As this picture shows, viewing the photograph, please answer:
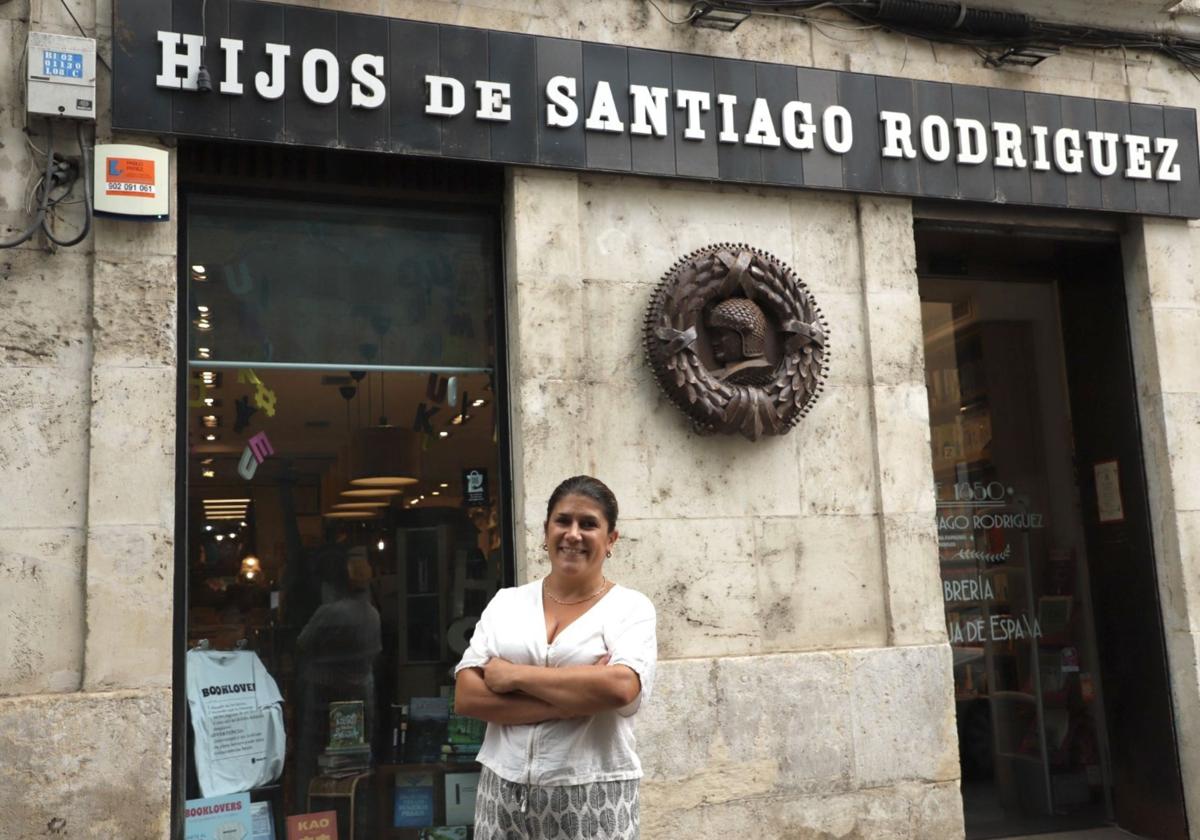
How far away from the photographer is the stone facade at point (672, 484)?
5.35 meters

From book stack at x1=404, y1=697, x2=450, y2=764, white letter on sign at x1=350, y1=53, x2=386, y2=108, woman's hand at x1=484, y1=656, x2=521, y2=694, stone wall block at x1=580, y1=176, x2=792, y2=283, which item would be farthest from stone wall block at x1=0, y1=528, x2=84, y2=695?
stone wall block at x1=580, y1=176, x2=792, y2=283

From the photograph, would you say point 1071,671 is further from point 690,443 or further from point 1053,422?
point 690,443

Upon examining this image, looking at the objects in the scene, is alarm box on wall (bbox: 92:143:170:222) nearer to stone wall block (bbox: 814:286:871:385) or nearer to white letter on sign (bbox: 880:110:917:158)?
stone wall block (bbox: 814:286:871:385)

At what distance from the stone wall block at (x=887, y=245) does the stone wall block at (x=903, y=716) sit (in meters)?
2.13

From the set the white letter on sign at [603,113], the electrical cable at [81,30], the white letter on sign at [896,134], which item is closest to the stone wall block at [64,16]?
the electrical cable at [81,30]

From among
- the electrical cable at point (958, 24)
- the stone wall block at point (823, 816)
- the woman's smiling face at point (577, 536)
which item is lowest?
the stone wall block at point (823, 816)

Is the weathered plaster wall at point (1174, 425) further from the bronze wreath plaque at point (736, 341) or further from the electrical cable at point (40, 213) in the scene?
the electrical cable at point (40, 213)

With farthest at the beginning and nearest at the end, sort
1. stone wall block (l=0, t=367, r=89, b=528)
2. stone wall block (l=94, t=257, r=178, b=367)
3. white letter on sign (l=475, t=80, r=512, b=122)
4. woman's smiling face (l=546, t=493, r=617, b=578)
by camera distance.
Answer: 1. white letter on sign (l=475, t=80, r=512, b=122)
2. stone wall block (l=94, t=257, r=178, b=367)
3. stone wall block (l=0, t=367, r=89, b=528)
4. woman's smiling face (l=546, t=493, r=617, b=578)

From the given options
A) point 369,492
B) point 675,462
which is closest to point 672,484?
point 675,462

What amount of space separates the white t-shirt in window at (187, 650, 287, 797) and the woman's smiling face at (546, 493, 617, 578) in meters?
3.01

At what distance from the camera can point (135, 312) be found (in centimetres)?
562

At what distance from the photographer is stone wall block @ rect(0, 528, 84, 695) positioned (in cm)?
526

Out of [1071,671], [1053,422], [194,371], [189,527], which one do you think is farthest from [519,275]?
[1071,671]

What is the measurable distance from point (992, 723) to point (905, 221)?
3325 millimetres
